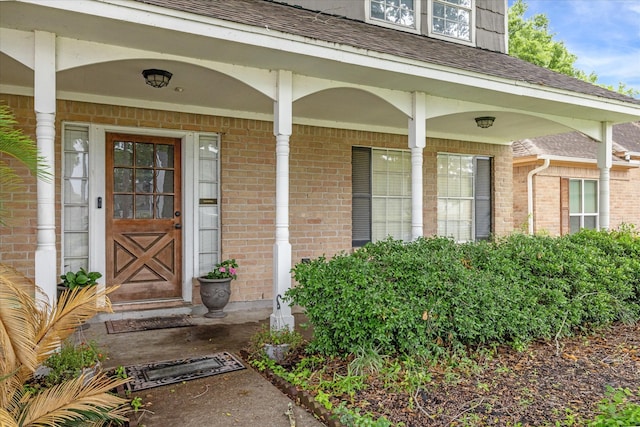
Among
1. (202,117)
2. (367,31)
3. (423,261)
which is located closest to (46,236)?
(202,117)

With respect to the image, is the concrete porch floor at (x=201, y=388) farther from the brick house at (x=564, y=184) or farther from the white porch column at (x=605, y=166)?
the brick house at (x=564, y=184)

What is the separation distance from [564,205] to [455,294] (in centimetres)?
834

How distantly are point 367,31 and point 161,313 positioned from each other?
4.46 metres

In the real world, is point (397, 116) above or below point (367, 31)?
below

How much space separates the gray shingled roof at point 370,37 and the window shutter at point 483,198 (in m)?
2.03

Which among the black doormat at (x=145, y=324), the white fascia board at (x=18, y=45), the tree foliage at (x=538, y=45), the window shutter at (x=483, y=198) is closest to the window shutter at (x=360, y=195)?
the window shutter at (x=483, y=198)

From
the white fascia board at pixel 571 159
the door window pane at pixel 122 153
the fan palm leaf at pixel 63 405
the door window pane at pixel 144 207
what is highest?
the white fascia board at pixel 571 159

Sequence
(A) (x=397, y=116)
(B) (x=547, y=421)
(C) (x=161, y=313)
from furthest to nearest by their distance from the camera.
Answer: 1. (A) (x=397, y=116)
2. (C) (x=161, y=313)
3. (B) (x=547, y=421)

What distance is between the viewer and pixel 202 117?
5.98 m

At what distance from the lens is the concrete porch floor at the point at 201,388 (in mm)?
2914

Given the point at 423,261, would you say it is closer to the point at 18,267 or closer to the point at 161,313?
the point at 161,313

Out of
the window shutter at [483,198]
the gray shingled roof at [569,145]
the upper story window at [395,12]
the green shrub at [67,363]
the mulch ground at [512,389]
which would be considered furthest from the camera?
the gray shingled roof at [569,145]

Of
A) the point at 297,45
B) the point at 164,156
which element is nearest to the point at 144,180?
the point at 164,156

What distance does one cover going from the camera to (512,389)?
3.30m
